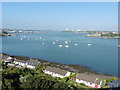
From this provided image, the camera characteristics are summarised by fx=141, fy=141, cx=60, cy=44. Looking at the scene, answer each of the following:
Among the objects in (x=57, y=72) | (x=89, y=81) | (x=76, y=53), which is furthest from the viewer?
(x=76, y=53)

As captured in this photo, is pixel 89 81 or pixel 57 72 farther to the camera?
pixel 57 72

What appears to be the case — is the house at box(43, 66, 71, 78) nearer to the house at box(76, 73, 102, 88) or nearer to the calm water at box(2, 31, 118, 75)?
the house at box(76, 73, 102, 88)

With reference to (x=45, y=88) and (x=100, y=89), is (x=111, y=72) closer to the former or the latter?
(x=100, y=89)

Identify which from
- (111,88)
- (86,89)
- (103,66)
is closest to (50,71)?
(86,89)

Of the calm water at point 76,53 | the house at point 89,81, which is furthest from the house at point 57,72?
the calm water at point 76,53

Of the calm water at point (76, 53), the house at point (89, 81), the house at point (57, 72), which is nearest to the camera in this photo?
the house at point (89, 81)

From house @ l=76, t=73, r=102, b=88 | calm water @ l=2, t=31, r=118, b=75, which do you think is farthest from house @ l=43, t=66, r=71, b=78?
calm water @ l=2, t=31, r=118, b=75

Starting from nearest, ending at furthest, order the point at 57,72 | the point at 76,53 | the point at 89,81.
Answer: the point at 89,81 → the point at 57,72 → the point at 76,53

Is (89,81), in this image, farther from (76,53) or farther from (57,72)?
(76,53)

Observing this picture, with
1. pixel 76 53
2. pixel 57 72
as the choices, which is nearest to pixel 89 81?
pixel 57 72

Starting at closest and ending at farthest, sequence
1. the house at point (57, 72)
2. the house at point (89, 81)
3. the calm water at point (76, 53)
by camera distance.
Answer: the house at point (89, 81) → the house at point (57, 72) → the calm water at point (76, 53)

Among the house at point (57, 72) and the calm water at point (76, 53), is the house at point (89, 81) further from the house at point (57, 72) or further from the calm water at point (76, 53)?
the calm water at point (76, 53)
